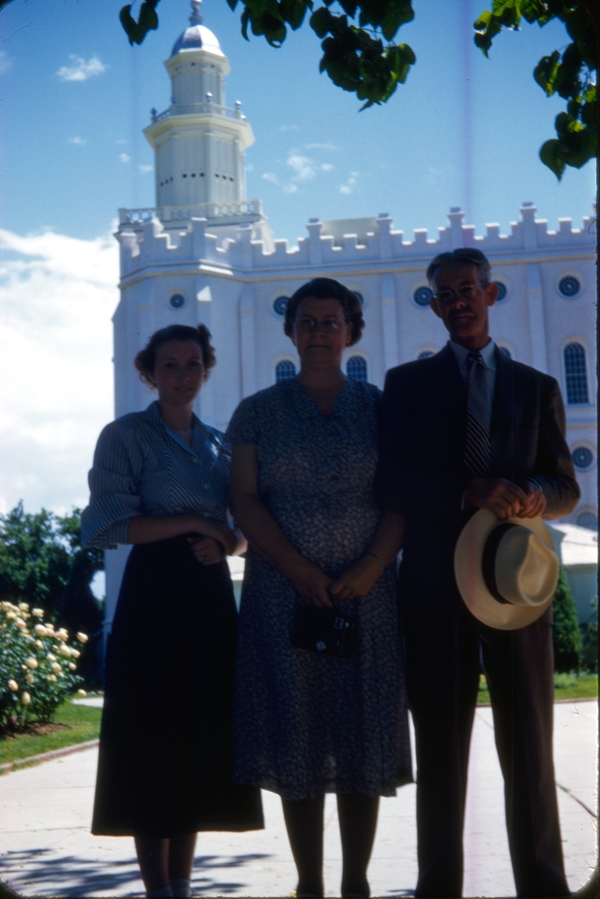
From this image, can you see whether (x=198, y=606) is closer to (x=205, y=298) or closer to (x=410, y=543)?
(x=410, y=543)

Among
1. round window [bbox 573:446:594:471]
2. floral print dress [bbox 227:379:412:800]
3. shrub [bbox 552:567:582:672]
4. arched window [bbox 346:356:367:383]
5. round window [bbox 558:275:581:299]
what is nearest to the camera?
floral print dress [bbox 227:379:412:800]

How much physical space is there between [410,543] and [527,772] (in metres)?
0.75

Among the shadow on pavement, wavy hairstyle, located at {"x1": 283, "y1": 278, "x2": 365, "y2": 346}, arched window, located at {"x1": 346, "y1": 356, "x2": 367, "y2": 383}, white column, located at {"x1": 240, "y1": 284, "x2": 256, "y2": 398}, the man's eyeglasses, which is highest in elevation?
arched window, located at {"x1": 346, "y1": 356, "x2": 367, "y2": 383}

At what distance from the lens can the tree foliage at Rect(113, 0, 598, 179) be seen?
3.37 metres

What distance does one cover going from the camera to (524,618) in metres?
2.97

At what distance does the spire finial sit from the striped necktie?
1.40 meters

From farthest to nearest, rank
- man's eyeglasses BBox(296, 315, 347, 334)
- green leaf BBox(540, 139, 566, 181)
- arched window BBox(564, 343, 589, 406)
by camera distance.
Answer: arched window BBox(564, 343, 589, 406) < green leaf BBox(540, 139, 566, 181) < man's eyeglasses BBox(296, 315, 347, 334)

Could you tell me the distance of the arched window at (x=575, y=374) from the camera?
29328 mm

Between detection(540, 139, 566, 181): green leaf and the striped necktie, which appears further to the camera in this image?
detection(540, 139, 566, 181): green leaf

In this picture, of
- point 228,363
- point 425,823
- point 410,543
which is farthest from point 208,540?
point 228,363

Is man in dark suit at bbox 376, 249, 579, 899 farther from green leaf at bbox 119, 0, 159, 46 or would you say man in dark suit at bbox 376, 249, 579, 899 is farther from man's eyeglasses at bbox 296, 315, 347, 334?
green leaf at bbox 119, 0, 159, 46

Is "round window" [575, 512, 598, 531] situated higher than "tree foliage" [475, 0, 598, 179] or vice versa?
"tree foliage" [475, 0, 598, 179]

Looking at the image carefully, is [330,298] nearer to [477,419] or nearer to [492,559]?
[477,419]

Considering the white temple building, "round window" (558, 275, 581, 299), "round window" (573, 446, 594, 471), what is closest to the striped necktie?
the white temple building
